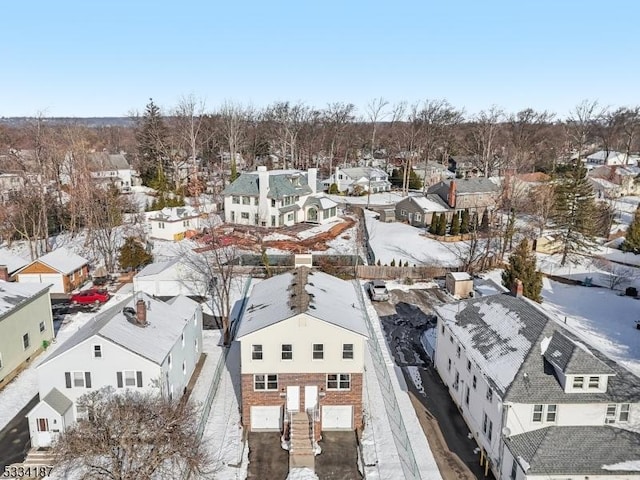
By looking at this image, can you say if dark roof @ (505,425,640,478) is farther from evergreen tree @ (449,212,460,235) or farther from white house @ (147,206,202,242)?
white house @ (147,206,202,242)

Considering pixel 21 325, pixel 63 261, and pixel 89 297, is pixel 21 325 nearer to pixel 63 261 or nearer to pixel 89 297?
pixel 89 297

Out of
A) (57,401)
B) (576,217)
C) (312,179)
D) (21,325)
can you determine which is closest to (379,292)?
(576,217)

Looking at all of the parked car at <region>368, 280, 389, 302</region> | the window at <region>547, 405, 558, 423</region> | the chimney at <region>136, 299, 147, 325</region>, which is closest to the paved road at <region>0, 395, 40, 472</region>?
the chimney at <region>136, 299, 147, 325</region>

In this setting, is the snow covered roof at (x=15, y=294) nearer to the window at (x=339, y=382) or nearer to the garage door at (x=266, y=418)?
the garage door at (x=266, y=418)

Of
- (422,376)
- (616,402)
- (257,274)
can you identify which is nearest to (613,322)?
(422,376)

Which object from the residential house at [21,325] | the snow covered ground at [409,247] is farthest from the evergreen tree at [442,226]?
the residential house at [21,325]

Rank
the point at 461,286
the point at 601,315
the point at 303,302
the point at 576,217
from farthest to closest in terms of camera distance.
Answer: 1. the point at 576,217
2. the point at 461,286
3. the point at 601,315
4. the point at 303,302
